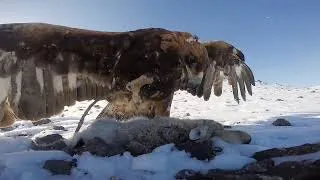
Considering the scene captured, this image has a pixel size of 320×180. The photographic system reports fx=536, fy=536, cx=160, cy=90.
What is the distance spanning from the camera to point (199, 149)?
4629 mm

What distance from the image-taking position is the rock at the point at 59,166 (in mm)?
4445

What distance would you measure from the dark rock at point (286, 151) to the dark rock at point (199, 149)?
39 centimetres

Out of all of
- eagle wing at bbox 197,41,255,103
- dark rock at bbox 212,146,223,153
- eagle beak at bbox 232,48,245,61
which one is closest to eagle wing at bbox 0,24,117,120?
eagle wing at bbox 197,41,255,103

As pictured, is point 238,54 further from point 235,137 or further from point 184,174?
point 184,174

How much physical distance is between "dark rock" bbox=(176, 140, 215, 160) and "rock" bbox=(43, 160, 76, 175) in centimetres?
96

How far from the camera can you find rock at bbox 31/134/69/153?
5.20 m

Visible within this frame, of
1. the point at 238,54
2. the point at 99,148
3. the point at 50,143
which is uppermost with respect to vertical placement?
the point at 238,54

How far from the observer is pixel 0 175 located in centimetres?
442

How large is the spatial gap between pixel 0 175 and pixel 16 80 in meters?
1.74

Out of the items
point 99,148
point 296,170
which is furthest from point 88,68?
point 296,170

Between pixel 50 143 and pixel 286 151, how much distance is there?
2.42 m

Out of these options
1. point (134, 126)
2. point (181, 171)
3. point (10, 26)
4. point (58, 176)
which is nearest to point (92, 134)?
point (134, 126)

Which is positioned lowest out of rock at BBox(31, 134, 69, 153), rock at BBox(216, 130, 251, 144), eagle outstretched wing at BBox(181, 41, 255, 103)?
rock at BBox(31, 134, 69, 153)

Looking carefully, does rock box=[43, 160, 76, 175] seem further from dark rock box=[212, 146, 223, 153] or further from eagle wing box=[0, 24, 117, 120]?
eagle wing box=[0, 24, 117, 120]
